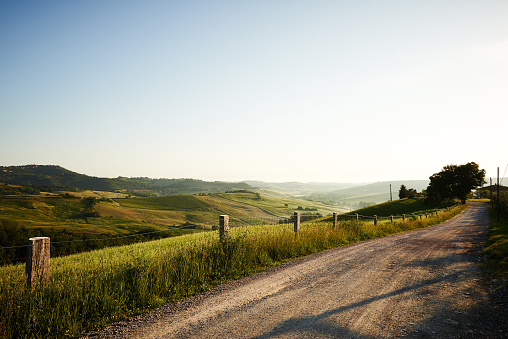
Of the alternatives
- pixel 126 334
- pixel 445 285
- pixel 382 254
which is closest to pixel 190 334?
pixel 126 334

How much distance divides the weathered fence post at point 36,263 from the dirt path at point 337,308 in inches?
71.0

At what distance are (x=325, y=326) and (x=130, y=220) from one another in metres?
125

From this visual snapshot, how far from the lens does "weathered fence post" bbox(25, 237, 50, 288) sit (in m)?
5.22

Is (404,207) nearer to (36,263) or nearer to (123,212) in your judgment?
(36,263)

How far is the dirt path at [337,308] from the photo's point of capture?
433cm

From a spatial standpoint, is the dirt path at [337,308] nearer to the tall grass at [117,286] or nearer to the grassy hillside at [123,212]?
the tall grass at [117,286]

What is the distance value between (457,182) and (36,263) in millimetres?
81710

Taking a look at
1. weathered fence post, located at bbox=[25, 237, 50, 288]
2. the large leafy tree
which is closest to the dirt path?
weathered fence post, located at bbox=[25, 237, 50, 288]

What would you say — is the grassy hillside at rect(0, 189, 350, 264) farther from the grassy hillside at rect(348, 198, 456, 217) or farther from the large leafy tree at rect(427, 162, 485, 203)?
the large leafy tree at rect(427, 162, 485, 203)

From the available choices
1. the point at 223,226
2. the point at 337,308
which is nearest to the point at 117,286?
the point at 223,226

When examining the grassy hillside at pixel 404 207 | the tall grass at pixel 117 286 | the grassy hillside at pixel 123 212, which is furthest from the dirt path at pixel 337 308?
the grassy hillside at pixel 123 212

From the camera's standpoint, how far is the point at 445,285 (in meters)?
6.52

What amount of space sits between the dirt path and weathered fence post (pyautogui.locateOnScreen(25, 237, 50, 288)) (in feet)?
5.92

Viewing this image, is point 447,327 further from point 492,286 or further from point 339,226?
point 339,226
